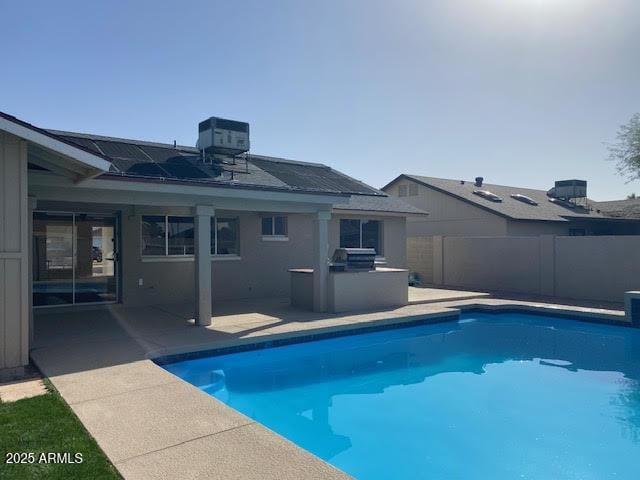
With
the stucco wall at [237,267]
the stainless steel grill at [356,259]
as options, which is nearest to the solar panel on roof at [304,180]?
the stucco wall at [237,267]

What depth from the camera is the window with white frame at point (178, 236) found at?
12692mm

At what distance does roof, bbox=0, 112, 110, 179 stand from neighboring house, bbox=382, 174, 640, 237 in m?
17.6

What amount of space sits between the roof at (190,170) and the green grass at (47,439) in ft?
13.5

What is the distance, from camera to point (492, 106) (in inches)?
549

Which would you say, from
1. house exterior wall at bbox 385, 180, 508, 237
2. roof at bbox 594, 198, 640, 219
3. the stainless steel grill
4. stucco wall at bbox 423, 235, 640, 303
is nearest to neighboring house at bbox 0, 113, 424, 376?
the stainless steel grill

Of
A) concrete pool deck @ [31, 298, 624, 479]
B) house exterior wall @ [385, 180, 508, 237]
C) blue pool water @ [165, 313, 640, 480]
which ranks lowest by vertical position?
blue pool water @ [165, 313, 640, 480]

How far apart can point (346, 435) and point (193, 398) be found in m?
1.90

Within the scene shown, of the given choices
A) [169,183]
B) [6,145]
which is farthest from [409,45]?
[6,145]

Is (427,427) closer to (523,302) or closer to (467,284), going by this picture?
(523,302)

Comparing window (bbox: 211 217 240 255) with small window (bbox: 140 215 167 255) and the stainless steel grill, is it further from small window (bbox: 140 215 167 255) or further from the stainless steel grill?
the stainless steel grill

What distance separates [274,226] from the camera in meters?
15.1

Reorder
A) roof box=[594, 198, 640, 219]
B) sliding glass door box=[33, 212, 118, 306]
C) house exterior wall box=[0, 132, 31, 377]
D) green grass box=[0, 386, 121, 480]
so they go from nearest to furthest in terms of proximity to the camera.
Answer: green grass box=[0, 386, 121, 480]
house exterior wall box=[0, 132, 31, 377]
sliding glass door box=[33, 212, 118, 306]
roof box=[594, 198, 640, 219]

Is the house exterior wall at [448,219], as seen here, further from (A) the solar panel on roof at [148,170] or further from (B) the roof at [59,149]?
(B) the roof at [59,149]

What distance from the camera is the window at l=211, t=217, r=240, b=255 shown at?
13797mm
